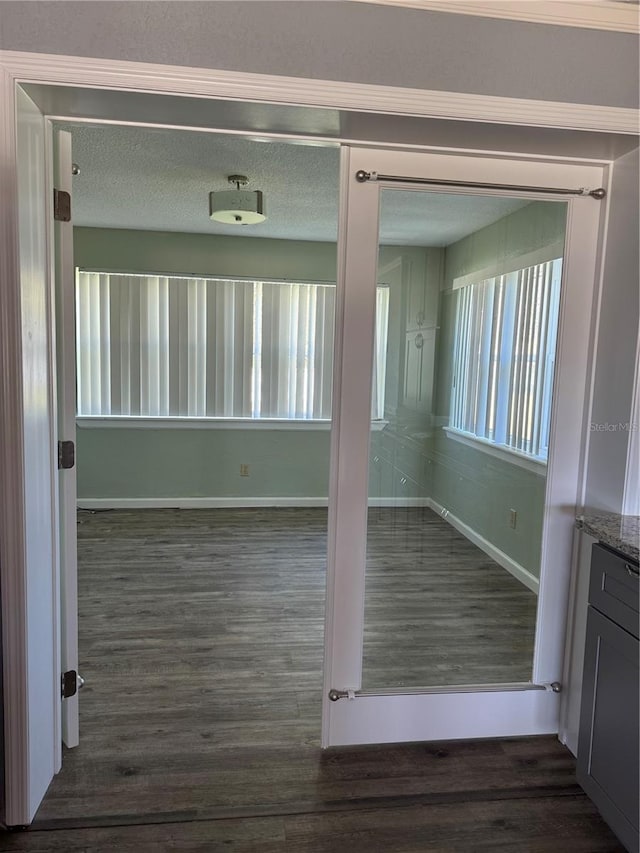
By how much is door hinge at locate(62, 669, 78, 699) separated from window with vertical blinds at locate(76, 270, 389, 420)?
138 inches

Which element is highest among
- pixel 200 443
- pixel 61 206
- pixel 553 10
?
pixel 553 10

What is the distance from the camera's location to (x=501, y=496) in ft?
7.48

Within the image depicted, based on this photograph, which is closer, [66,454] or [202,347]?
[66,454]

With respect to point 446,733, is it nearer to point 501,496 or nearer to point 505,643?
point 505,643

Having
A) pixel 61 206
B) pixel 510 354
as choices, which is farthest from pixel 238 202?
pixel 510 354

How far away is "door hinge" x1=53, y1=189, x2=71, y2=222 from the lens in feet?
5.95

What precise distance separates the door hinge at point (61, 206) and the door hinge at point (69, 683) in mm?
1545

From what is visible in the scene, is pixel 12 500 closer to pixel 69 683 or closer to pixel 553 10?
pixel 69 683

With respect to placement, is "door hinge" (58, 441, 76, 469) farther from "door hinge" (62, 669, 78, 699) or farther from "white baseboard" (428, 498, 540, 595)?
"white baseboard" (428, 498, 540, 595)

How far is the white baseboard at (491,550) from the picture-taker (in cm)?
222

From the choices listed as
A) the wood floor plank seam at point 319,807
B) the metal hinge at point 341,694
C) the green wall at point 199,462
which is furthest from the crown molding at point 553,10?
the green wall at point 199,462

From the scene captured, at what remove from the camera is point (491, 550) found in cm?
233

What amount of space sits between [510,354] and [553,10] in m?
1.07

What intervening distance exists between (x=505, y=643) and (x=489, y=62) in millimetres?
2051
